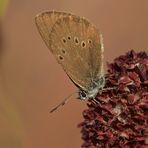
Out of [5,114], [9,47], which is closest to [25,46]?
[9,47]

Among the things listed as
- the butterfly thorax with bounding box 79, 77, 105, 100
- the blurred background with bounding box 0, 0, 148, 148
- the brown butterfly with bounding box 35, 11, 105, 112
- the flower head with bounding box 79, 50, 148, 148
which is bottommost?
the flower head with bounding box 79, 50, 148, 148

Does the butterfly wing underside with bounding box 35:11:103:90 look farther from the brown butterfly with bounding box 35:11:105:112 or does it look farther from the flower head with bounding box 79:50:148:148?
the flower head with bounding box 79:50:148:148

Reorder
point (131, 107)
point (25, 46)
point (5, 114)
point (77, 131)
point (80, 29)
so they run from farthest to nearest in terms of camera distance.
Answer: point (25, 46), point (77, 131), point (5, 114), point (80, 29), point (131, 107)

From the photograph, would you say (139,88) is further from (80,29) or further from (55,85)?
(55,85)

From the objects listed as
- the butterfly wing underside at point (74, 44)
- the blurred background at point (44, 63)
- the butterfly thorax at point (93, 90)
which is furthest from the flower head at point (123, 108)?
the blurred background at point (44, 63)

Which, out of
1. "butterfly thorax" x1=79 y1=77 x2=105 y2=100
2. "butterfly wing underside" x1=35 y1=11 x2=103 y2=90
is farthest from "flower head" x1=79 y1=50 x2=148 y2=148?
"butterfly wing underside" x1=35 y1=11 x2=103 y2=90
